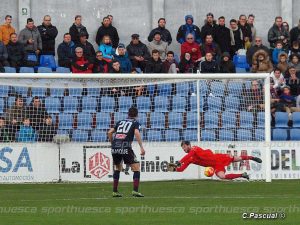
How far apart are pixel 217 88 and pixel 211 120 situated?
89 centimetres

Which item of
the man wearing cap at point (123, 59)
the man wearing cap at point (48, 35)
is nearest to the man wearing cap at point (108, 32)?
the man wearing cap at point (48, 35)

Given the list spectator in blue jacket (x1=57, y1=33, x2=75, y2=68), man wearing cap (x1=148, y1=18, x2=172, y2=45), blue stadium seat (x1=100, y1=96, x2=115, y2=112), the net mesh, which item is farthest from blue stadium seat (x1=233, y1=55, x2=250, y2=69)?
blue stadium seat (x1=100, y1=96, x2=115, y2=112)

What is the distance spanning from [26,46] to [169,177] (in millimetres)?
5995

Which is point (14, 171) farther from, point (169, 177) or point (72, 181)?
point (169, 177)

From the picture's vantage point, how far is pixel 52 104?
96.2ft

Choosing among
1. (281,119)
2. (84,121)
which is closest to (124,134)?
(84,121)

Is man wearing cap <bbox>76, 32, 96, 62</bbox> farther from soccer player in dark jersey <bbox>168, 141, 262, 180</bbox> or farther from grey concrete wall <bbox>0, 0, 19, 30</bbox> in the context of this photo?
soccer player in dark jersey <bbox>168, 141, 262, 180</bbox>

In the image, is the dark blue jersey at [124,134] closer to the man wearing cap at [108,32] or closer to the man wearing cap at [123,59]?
the man wearing cap at [123,59]

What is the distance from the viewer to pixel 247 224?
57.3 feet

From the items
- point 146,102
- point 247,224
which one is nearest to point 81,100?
point 146,102

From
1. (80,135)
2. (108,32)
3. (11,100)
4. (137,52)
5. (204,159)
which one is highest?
(108,32)

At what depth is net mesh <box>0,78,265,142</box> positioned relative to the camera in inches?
1148

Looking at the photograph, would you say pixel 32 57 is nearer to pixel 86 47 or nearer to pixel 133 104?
pixel 86 47

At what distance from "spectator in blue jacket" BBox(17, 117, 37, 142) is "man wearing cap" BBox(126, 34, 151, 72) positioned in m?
4.84
